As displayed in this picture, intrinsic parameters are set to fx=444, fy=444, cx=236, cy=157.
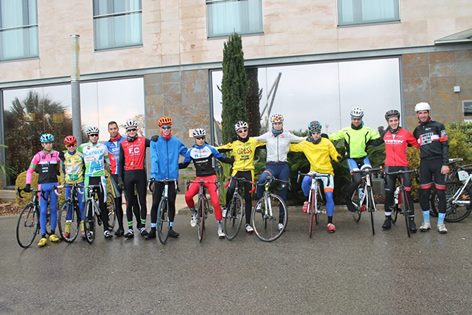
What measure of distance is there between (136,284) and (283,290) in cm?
171

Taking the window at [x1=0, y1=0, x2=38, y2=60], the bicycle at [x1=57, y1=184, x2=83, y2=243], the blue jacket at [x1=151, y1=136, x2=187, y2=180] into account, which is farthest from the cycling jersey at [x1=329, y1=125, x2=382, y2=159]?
the window at [x1=0, y1=0, x2=38, y2=60]

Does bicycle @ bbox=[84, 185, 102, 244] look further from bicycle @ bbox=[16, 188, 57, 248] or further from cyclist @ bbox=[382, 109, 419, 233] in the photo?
cyclist @ bbox=[382, 109, 419, 233]

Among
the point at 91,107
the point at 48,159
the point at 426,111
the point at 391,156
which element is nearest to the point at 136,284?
the point at 48,159

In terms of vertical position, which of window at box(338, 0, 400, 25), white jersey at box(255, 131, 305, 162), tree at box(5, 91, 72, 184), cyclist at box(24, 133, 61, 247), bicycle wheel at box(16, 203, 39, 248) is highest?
window at box(338, 0, 400, 25)

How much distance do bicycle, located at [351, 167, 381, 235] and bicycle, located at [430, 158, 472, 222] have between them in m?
1.27

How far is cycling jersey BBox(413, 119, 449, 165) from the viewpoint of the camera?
698 cm

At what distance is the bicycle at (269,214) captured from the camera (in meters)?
7.00

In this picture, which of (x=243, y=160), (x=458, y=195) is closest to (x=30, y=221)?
(x=243, y=160)

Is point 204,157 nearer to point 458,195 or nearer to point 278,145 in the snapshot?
point 278,145

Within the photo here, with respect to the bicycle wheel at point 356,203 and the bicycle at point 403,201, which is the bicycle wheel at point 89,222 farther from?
the bicycle at point 403,201

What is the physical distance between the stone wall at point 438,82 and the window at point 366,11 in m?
1.38

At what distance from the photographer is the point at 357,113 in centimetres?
760

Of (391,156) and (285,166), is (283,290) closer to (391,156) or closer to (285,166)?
(285,166)

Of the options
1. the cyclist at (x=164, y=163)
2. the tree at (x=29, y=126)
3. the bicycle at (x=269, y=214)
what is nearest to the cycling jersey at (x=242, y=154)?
the bicycle at (x=269, y=214)
